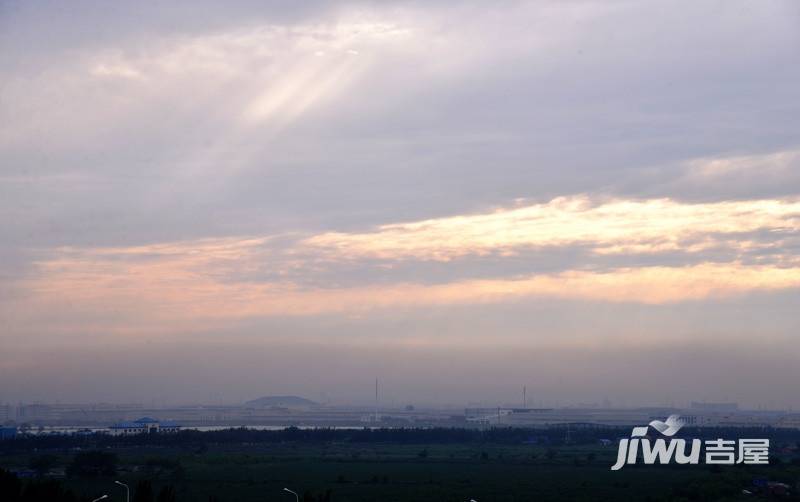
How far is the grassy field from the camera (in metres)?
44.1

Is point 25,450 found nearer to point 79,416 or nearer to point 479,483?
point 479,483

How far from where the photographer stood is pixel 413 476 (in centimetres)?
5450

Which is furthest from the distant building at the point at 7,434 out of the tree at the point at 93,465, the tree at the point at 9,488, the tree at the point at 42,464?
the tree at the point at 9,488

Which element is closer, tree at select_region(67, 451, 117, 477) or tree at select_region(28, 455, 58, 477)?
tree at select_region(67, 451, 117, 477)

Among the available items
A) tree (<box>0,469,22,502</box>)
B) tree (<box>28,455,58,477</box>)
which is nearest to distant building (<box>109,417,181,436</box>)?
tree (<box>28,455,58,477</box>)

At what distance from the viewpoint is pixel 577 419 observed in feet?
560

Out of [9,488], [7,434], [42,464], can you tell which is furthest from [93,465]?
[7,434]

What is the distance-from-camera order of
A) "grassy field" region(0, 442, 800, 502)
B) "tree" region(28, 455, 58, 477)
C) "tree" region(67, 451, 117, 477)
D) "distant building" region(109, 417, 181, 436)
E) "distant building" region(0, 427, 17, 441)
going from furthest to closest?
"distant building" region(109, 417, 181, 436), "distant building" region(0, 427, 17, 441), "tree" region(28, 455, 58, 477), "tree" region(67, 451, 117, 477), "grassy field" region(0, 442, 800, 502)

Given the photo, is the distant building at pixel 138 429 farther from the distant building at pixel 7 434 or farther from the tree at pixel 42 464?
the tree at pixel 42 464

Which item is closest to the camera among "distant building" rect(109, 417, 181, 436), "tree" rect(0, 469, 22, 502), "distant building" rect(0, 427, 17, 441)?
"tree" rect(0, 469, 22, 502)

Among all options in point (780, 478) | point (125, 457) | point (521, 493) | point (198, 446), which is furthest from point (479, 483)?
point (198, 446)

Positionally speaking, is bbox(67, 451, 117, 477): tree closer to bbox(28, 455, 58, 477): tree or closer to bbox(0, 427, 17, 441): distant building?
bbox(28, 455, 58, 477): tree

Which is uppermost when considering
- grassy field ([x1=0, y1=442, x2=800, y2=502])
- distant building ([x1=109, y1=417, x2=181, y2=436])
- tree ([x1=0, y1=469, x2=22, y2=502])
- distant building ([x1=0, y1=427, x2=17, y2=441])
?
tree ([x1=0, y1=469, x2=22, y2=502])

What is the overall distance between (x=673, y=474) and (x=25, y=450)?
4561 centimetres
